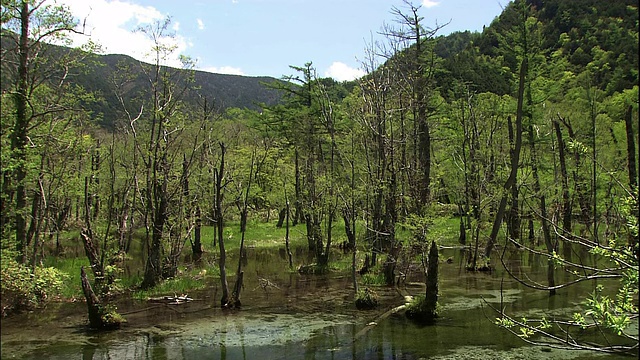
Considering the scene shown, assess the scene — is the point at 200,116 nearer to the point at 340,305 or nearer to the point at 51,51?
the point at 51,51

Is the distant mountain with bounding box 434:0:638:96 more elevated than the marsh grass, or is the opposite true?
the distant mountain with bounding box 434:0:638:96

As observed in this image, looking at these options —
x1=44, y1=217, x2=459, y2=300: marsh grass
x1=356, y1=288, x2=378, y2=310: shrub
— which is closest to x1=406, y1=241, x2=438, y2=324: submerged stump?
x1=356, y1=288, x2=378, y2=310: shrub

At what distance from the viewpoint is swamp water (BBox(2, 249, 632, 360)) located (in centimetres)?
1062

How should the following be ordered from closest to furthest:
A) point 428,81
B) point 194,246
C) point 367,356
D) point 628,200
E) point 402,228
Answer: point 628,200 → point 367,356 → point 402,228 → point 428,81 → point 194,246

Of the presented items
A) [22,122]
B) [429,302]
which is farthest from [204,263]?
[429,302]

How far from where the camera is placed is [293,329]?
12719 mm

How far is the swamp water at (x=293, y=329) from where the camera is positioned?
10625mm

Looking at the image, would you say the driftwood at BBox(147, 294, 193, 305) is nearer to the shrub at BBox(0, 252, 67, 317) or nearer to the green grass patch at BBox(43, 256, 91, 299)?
the green grass patch at BBox(43, 256, 91, 299)

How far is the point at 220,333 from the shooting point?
40.6 feet

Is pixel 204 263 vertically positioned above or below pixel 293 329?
above

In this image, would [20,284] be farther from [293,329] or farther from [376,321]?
[376,321]

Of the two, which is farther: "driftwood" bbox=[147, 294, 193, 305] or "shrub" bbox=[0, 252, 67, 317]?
"driftwood" bbox=[147, 294, 193, 305]

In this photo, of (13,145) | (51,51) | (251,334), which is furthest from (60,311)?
(51,51)

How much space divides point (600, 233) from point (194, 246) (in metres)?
24.5
